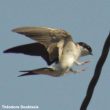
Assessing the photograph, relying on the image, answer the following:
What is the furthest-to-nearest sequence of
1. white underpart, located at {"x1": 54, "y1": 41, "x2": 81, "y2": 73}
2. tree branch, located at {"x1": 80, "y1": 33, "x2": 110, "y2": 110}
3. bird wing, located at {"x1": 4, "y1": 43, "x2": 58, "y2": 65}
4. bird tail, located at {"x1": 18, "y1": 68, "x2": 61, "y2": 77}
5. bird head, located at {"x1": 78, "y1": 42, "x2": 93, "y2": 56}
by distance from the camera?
bird head, located at {"x1": 78, "y1": 42, "x2": 93, "y2": 56}, white underpart, located at {"x1": 54, "y1": 41, "x2": 81, "y2": 73}, bird wing, located at {"x1": 4, "y1": 43, "x2": 58, "y2": 65}, bird tail, located at {"x1": 18, "y1": 68, "x2": 61, "y2": 77}, tree branch, located at {"x1": 80, "y1": 33, "x2": 110, "y2": 110}

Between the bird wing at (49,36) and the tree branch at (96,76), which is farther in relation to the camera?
the bird wing at (49,36)

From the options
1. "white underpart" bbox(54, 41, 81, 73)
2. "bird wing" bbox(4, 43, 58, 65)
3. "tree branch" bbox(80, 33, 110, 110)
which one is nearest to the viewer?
"tree branch" bbox(80, 33, 110, 110)

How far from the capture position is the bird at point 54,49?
137 inches

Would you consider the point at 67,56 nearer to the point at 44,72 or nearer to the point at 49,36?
the point at 49,36

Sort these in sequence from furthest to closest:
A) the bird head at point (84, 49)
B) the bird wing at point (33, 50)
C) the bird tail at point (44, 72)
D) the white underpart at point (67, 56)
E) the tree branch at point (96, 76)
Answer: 1. the bird head at point (84, 49)
2. the white underpart at point (67, 56)
3. the bird wing at point (33, 50)
4. the bird tail at point (44, 72)
5. the tree branch at point (96, 76)

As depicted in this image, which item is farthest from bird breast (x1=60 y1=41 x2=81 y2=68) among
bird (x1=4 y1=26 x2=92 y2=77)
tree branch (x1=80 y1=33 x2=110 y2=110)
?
tree branch (x1=80 y1=33 x2=110 y2=110)

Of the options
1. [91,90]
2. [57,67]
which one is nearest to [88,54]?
[57,67]

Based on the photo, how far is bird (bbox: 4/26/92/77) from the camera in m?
3.49

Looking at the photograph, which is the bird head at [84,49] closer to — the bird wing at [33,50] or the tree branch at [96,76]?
the bird wing at [33,50]

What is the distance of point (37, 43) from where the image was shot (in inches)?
150

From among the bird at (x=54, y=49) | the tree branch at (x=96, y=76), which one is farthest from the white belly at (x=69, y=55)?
the tree branch at (x=96, y=76)

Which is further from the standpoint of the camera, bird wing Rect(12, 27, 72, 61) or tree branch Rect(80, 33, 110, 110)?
bird wing Rect(12, 27, 72, 61)

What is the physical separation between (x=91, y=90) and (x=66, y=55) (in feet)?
4.74

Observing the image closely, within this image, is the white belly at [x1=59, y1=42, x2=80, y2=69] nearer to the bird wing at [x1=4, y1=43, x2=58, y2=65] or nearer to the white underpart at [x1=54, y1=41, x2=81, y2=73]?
the white underpart at [x1=54, y1=41, x2=81, y2=73]
